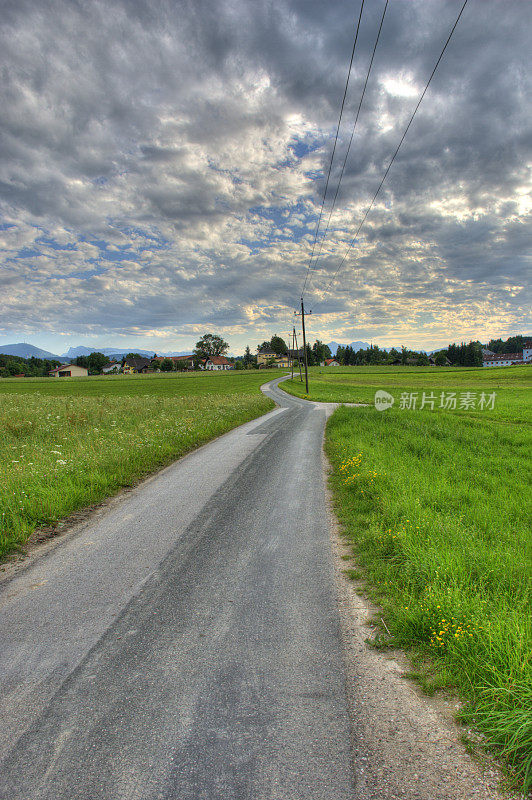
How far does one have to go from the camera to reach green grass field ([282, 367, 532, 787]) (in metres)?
2.81

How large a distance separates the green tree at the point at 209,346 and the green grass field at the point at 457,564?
541ft

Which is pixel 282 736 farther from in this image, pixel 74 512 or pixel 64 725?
pixel 74 512

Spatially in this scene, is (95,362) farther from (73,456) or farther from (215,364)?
(73,456)

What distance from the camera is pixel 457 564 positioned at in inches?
177

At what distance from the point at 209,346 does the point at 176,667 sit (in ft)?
566

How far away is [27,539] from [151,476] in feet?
13.1

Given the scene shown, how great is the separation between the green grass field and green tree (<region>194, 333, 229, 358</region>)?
541 ft

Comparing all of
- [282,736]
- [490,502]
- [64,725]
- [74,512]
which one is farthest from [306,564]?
[74,512]

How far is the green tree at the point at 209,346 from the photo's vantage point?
17012 centimetres

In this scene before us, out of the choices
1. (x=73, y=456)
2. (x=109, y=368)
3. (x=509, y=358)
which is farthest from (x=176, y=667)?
(x=509, y=358)

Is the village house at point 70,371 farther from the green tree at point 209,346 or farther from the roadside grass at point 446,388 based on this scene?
the roadside grass at point 446,388

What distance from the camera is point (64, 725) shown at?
2.74 metres

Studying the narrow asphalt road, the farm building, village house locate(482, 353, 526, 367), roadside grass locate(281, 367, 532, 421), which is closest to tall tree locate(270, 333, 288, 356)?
the farm building

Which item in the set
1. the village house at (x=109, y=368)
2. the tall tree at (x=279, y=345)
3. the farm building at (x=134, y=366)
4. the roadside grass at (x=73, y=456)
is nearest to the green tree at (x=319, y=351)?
the tall tree at (x=279, y=345)
